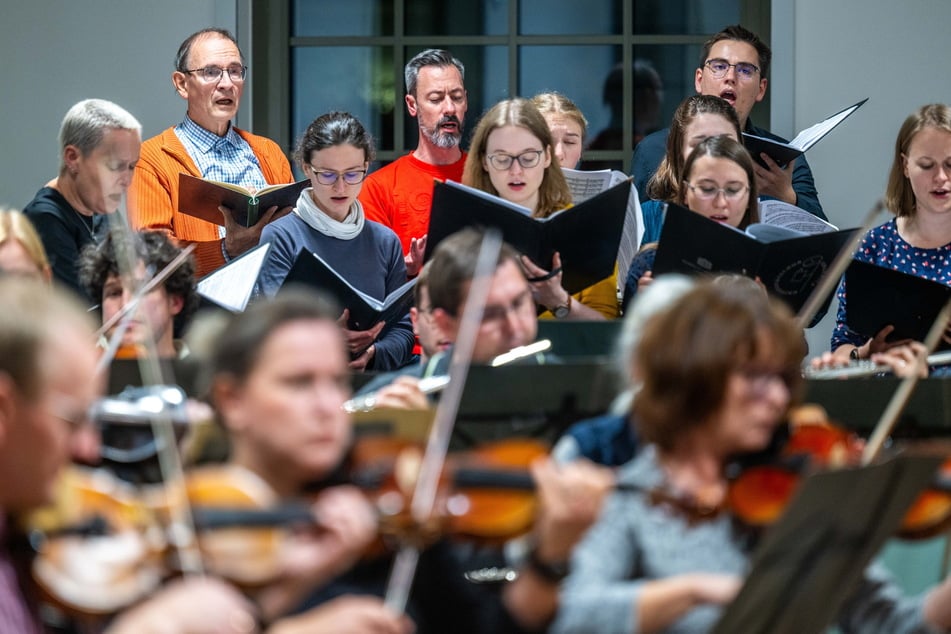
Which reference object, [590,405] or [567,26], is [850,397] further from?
[567,26]

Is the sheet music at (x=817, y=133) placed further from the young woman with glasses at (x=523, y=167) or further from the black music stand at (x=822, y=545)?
the black music stand at (x=822, y=545)

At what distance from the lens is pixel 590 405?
84.5 inches

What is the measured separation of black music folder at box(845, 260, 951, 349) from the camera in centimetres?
286

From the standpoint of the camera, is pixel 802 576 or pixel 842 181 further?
pixel 842 181

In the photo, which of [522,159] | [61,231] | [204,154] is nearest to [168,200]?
[204,154]

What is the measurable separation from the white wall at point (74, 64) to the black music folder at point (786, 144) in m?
1.94

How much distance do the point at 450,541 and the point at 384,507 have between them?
0.50 ft

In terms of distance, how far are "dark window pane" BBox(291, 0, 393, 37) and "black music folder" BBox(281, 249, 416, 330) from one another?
1920 millimetres

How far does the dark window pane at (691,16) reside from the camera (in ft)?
15.6

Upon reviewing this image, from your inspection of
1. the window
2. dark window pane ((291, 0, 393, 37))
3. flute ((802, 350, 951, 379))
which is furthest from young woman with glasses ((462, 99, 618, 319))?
dark window pane ((291, 0, 393, 37))

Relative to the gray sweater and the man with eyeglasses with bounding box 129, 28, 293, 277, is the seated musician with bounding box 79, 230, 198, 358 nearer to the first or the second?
the gray sweater

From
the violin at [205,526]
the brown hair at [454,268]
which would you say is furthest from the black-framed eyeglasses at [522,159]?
the violin at [205,526]

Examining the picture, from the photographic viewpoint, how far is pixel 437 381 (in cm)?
229

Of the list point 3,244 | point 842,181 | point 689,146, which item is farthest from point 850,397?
point 842,181
